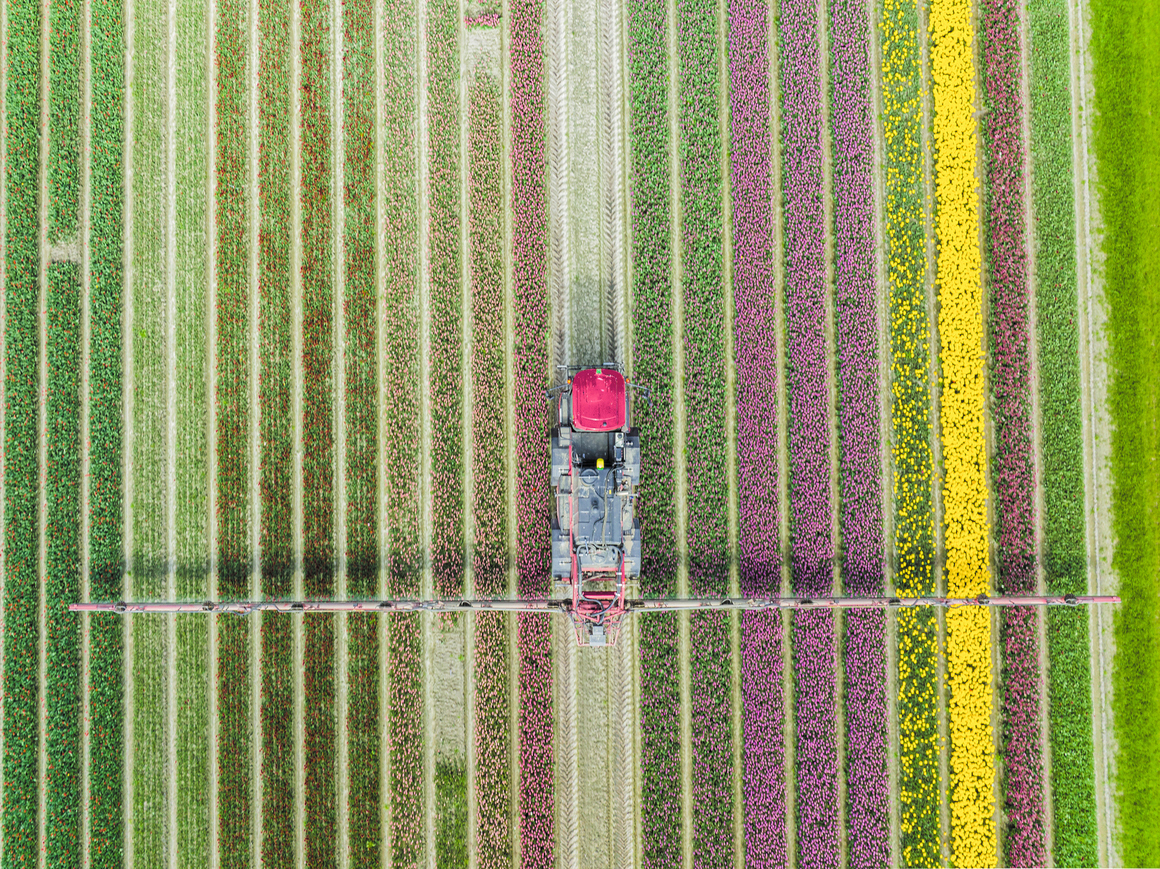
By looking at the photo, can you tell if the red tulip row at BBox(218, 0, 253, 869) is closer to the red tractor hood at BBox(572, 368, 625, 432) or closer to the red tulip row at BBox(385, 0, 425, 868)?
the red tulip row at BBox(385, 0, 425, 868)

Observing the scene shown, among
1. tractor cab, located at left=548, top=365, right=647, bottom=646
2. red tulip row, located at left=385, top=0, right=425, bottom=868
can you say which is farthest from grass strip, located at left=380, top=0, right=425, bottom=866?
tractor cab, located at left=548, top=365, right=647, bottom=646

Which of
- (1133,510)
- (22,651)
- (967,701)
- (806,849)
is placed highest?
(1133,510)

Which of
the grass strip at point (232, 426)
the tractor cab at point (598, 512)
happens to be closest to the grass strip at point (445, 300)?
the tractor cab at point (598, 512)

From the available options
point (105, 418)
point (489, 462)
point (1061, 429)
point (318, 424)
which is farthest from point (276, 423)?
point (1061, 429)

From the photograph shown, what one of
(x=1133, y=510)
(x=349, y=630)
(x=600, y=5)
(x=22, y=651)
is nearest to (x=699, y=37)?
(x=600, y=5)

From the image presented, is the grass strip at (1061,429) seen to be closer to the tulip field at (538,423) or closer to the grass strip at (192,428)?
the tulip field at (538,423)

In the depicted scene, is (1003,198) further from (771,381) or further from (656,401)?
(656,401)
